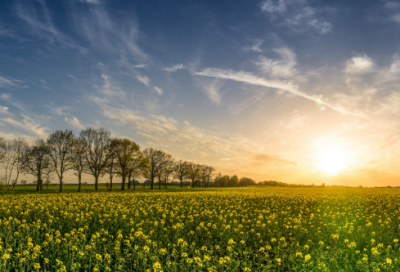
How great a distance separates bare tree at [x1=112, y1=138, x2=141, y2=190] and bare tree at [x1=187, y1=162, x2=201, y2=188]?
4075cm

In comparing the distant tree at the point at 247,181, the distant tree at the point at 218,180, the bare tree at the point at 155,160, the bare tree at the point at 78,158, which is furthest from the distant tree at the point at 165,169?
the distant tree at the point at 247,181

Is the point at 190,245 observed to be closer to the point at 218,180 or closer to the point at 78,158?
the point at 78,158

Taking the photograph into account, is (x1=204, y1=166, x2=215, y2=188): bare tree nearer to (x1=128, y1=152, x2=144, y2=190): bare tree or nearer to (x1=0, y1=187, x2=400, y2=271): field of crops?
(x1=128, y1=152, x2=144, y2=190): bare tree

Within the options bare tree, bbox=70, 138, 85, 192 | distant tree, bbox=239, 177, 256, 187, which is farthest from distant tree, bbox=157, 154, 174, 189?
distant tree, bbox=239, 177, 256, 187

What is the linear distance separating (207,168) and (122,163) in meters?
66.4

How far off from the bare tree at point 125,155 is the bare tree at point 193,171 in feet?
134

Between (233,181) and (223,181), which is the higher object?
(223,181)

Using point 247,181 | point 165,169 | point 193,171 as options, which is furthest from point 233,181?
point 165,169

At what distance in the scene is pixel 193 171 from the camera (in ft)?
354

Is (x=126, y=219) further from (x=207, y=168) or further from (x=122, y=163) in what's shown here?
(x=207, y=168)

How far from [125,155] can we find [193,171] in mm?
50393

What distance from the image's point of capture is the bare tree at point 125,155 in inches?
2414

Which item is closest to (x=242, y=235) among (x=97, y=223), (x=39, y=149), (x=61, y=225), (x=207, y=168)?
(x=97, y=223)

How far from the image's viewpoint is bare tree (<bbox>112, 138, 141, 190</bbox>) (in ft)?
201
